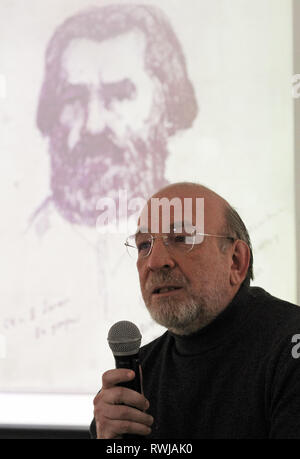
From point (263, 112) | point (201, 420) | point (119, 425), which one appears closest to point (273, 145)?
point (263, 112)

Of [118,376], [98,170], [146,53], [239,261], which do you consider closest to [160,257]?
[239,261]

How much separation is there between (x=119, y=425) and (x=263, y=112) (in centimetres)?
125

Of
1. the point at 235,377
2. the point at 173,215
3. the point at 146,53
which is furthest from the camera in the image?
the point at 146,53

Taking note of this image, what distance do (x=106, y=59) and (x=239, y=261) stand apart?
3.46 ft

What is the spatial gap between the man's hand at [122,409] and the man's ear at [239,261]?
425 millimetres

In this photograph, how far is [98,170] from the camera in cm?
198

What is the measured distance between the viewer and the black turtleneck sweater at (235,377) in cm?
104

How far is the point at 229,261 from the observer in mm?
1316

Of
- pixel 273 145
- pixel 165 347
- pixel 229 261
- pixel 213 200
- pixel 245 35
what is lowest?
pixel 165 347

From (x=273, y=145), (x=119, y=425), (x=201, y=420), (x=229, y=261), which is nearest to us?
(x=119, y=425)

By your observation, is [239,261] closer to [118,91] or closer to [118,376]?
[118,376]

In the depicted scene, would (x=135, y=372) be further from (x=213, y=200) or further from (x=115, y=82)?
(x=115, y=82)

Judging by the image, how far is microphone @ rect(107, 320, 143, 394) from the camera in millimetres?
1056

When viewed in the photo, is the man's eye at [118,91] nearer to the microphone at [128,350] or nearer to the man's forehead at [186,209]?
the man's forehead at [186,209]
